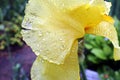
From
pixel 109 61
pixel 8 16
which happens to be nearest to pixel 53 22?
pixel 109 61

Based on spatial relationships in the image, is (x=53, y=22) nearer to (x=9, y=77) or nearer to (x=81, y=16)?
(x=81, y=16)

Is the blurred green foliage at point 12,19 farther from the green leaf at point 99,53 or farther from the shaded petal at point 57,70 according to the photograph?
the shaded petal at point 57,70

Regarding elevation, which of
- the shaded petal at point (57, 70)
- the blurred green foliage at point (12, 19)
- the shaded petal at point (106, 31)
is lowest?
the blurred green foliage at point (12, 19)

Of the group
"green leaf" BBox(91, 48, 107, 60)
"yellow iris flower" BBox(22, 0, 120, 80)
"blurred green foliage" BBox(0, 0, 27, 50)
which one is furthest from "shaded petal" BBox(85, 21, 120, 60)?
"blurred green foliage" BBox(0, 0, 27, 50)

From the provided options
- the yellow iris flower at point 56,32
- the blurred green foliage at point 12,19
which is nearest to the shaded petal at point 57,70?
the yellow iris flower at point 56,32

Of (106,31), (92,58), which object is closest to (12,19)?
(92,58)

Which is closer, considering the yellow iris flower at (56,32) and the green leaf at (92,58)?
the yellow iris flower at (56,32)

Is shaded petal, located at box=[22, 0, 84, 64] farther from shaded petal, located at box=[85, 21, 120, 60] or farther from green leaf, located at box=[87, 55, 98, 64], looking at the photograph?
green leaf, located at box=[87, 55, 98, 64]
